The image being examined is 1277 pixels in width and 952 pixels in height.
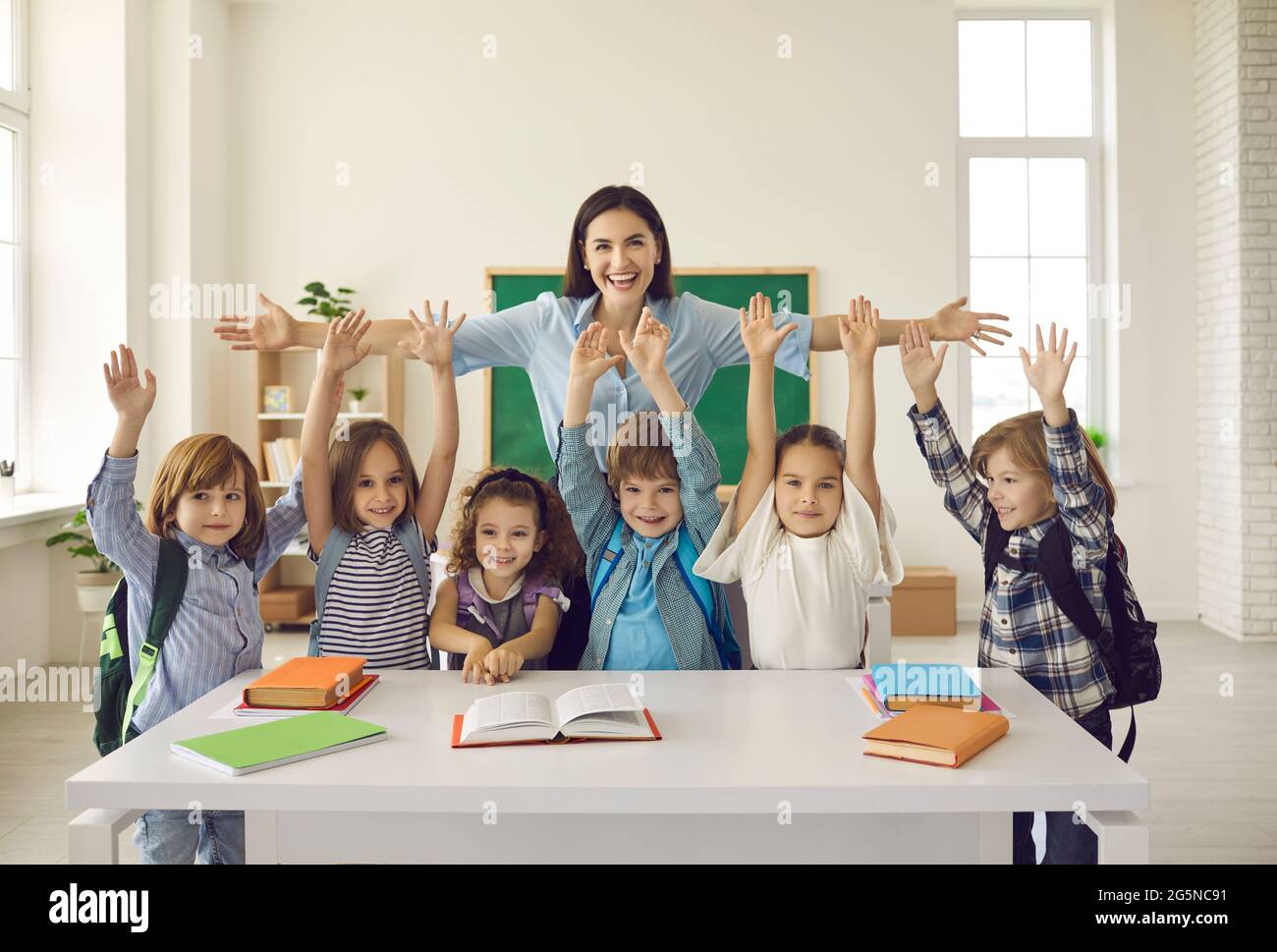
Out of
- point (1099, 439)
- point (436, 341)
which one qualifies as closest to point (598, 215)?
point (436, 341)

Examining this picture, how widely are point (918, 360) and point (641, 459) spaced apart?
59 centimetres

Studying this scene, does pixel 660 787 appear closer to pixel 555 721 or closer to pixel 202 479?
pixel 555 721

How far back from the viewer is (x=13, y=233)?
→ 4473 millimetres

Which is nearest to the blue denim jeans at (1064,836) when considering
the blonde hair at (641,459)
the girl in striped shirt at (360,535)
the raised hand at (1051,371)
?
the raised hand at (1051,371)

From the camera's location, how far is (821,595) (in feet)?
6.39

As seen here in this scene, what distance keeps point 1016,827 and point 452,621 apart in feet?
3.71

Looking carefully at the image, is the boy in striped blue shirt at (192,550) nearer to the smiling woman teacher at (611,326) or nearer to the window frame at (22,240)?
the smiling woman teacher at (611,326)

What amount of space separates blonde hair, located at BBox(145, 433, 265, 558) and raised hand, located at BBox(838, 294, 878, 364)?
1183 millimetres

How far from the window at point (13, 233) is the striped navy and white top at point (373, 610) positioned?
10.4 ft

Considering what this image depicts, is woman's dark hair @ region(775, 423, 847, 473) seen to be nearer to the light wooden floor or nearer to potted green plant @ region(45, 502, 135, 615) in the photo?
the light wooden floor

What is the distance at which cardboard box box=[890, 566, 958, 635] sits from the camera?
5.02 m
